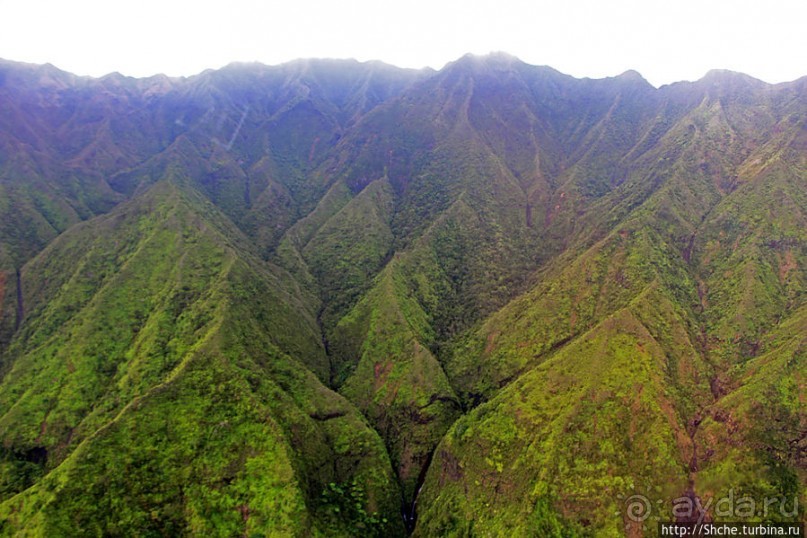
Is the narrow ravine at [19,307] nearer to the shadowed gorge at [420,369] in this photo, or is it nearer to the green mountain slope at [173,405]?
the shadowed gorge at [420,369]

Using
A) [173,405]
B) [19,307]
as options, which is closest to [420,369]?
[173,405]

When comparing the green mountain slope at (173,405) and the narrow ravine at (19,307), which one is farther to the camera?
the narrow ravine at (19,307)

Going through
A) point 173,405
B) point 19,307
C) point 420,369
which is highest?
point 19,307

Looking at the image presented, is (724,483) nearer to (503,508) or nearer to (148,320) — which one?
(503,508)

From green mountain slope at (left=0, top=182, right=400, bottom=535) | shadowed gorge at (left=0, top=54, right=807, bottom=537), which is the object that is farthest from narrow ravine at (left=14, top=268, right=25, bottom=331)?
green mountain slope at (left=0, top=182, right=400, bottom=535)

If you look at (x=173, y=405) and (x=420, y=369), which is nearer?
(x=173, y=405)

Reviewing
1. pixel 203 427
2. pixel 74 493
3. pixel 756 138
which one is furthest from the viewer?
pixel 756 138

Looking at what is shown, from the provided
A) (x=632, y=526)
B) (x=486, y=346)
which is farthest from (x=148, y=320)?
(x=632, y=526)

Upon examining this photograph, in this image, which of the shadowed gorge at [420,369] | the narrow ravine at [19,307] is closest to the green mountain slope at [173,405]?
the shadowed gorge at [420,369]

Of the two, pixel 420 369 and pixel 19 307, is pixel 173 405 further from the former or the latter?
pixel 19 307

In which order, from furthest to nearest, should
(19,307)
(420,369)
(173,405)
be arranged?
1. (19,307)
2. (420,369)
3. (173,405)

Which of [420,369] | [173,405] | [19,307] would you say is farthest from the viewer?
[19,307]
